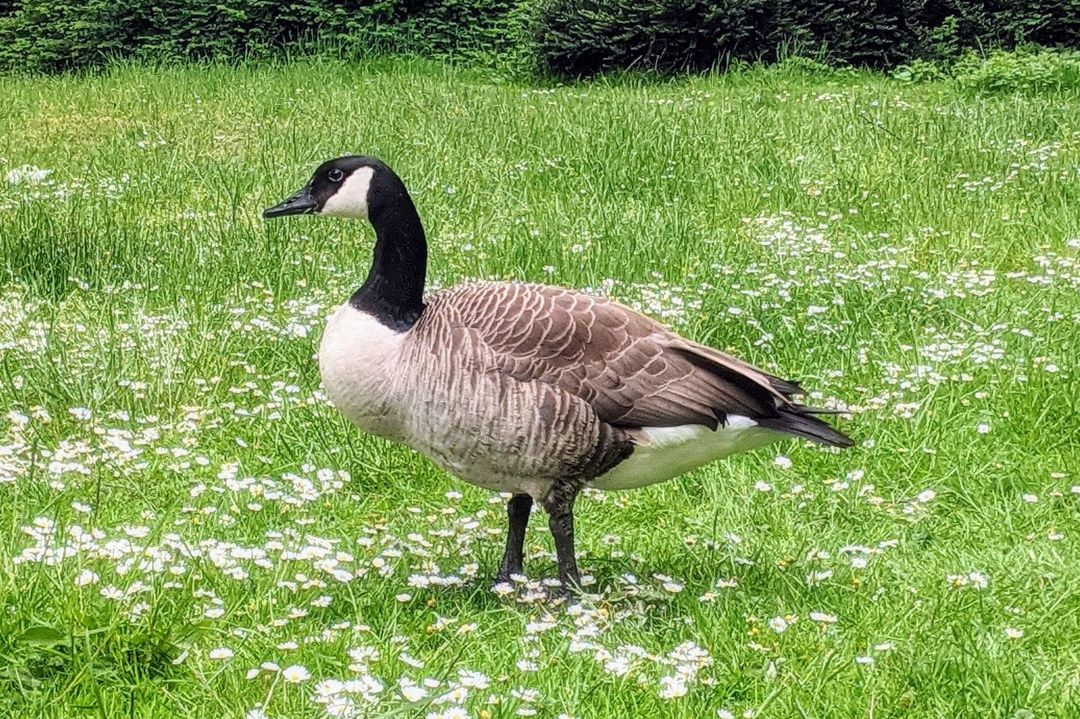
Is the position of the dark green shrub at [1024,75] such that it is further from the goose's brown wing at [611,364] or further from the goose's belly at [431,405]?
the goose's belly at [431,405]

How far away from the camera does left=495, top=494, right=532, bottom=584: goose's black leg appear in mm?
4547

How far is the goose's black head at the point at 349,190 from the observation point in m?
4.55

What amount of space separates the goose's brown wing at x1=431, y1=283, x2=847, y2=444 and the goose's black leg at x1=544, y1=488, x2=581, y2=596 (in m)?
0.31

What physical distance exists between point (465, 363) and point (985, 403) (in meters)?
2.70

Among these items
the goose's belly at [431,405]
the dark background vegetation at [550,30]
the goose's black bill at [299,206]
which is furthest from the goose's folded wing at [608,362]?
the dark background vegetation at [550,30]

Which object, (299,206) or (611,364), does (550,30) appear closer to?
(299,206)

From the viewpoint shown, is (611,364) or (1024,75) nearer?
(611,364)

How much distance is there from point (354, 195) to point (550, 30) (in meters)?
11.6

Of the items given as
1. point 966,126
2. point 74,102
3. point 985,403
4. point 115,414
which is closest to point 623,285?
point 985,403

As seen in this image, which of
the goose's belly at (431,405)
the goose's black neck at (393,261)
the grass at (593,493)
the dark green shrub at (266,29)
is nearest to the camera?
the grass at (593,493)

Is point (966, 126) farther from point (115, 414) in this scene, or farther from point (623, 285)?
point (115, 414)

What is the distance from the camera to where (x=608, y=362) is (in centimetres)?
429

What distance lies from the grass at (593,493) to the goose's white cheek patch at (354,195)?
43.7 inches

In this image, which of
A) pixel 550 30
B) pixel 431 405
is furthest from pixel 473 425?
pixel 550 30
